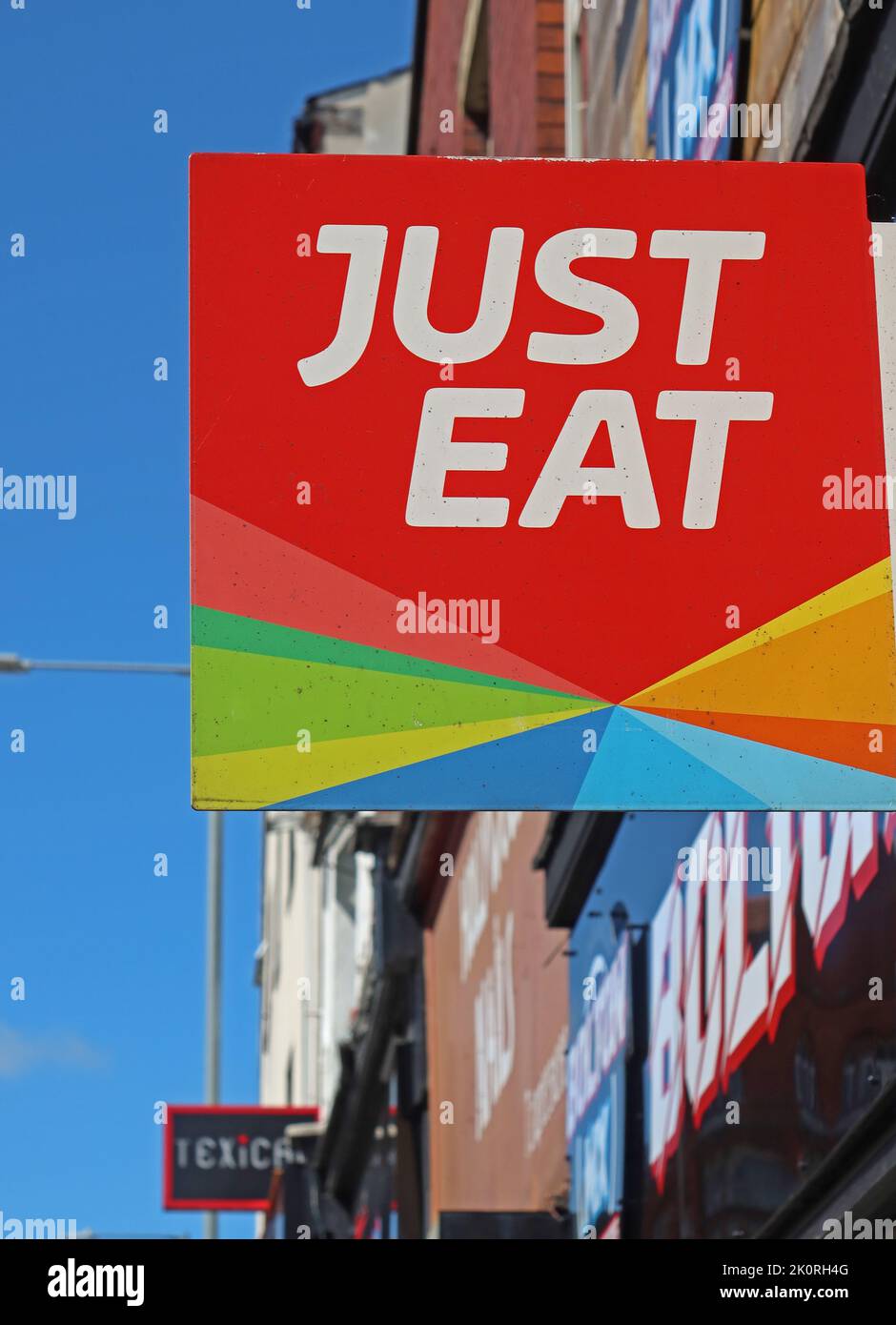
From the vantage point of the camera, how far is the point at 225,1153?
1062 inches

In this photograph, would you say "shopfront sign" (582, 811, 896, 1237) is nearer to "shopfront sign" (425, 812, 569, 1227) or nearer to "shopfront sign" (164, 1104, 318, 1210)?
"shopfront sign" (425, 812, 569, 1227)

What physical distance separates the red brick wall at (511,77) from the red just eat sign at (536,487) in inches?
408

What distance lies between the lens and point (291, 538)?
545cm

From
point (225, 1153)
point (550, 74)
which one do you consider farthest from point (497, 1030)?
point (225, 1153)

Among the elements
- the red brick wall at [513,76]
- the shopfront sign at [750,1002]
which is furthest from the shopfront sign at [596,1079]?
the red brick wall at [513,76]

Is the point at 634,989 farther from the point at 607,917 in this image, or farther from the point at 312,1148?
the point at 312,1148

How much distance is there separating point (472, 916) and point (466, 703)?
13218 millimetres

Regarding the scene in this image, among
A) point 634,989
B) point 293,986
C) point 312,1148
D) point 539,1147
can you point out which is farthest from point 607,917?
point 293,986

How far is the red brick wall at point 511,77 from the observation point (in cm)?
1736

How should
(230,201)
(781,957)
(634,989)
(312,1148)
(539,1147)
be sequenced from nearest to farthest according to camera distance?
(230,201), (781,957), (634,989), (539,1147), (312,1148)

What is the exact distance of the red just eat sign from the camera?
529 centimetres

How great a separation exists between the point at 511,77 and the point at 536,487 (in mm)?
14189

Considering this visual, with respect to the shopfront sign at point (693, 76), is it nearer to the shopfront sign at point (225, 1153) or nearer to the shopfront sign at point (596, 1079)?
the shopfront sign at point (596, 1079)

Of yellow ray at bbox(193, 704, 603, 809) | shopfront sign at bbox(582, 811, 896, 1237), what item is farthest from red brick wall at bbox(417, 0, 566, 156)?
yellow ray at bbox(193, 704, 603, 809)
